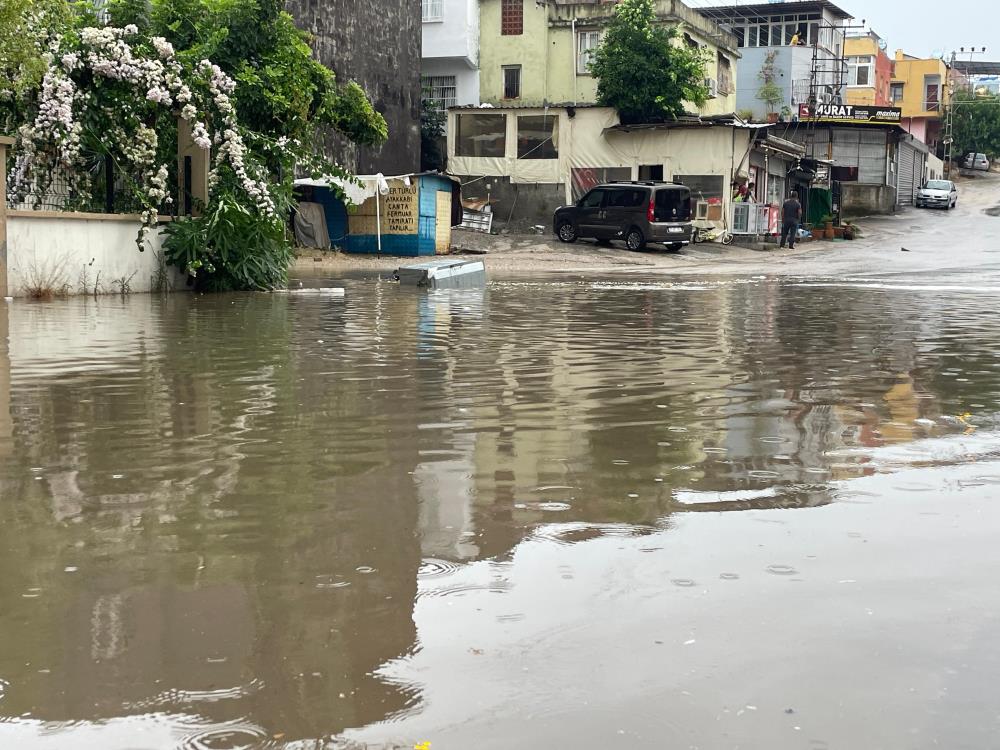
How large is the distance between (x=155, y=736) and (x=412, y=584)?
1170 mm

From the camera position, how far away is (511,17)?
4488cm

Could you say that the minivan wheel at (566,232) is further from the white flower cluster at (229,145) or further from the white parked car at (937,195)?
the white parked car at (937,195)

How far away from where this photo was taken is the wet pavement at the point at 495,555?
2.70m

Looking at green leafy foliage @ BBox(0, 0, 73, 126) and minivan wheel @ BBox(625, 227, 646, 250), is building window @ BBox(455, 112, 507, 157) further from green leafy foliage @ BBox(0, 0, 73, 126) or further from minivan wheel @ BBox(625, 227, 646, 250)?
green leafy foliage @ BBox(0, 0, 73, 126)

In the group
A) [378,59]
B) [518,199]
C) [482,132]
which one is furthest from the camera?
[518,199]

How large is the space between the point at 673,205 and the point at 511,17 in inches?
482

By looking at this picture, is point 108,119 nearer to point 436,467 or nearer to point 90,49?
point 90,49

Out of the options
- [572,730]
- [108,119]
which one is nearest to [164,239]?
[108,119]

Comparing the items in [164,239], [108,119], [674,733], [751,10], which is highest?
[751,10]

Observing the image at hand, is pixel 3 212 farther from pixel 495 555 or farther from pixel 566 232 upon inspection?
pixel 566 232

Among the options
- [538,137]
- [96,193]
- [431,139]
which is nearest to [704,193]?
[538,137]

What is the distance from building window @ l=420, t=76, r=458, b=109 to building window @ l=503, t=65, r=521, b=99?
6.20 ft

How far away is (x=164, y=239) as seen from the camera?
55.2ft

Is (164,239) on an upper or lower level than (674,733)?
upper
